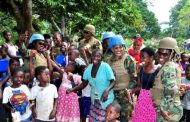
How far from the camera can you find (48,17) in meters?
13.4

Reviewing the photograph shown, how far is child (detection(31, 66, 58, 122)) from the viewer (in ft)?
16.7

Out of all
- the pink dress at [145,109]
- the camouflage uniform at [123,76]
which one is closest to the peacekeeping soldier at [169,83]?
the pink dress at [145,109]

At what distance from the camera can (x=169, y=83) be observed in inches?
154

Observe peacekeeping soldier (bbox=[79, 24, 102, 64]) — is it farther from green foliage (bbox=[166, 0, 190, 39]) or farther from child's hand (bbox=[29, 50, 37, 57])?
green foliage (bbox=[166, 0, 190, 39])

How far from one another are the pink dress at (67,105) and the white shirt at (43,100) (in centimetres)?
59

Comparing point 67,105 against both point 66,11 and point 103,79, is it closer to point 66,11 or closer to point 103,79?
point 103,79

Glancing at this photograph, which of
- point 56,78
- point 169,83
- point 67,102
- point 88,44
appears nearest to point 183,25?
point 88,44

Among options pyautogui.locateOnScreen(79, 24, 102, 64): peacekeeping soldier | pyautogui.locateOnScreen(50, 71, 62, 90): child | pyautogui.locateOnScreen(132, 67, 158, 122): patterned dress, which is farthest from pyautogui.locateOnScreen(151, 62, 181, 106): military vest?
pyautogui.locateOnScreen(79, 24, 102, 64): peacekeeping soldier

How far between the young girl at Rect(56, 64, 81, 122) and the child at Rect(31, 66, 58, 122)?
56 centimetres

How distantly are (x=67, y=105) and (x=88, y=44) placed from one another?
138 centimetres

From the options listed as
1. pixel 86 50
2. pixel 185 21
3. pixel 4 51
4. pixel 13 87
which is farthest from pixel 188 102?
pixel 185 21

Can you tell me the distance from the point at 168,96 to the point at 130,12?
43.4 feet

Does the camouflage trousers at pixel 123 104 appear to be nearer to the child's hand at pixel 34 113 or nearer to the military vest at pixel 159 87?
the military vest at pixel 159 87

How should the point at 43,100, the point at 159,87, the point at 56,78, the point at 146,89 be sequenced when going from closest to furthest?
the point at 159,87, the point at 146,89, the point at 43,100, the point at 56,78
